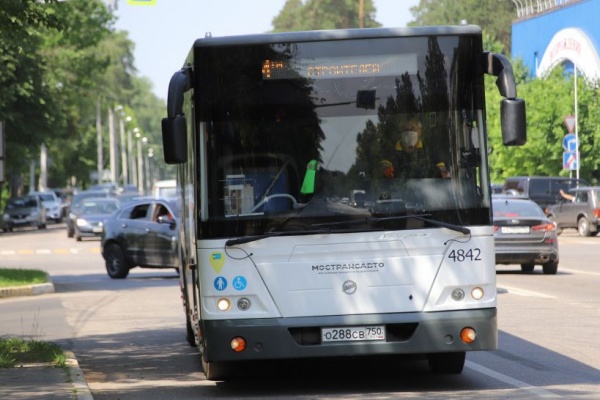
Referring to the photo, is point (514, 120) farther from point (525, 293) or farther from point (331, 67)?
point (525, 293)

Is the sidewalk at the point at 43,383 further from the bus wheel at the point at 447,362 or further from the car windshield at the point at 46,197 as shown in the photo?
the car windshield at the point at 46,197

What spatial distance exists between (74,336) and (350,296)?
711cm

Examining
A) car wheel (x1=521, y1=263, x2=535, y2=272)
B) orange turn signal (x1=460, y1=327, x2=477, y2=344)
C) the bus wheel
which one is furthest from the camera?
car wheel (x1=521, y1=263, x2=535, y2=272)

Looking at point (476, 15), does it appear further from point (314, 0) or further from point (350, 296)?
point (350, 296)

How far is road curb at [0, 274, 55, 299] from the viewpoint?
76.9ft

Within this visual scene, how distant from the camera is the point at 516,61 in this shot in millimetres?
77062

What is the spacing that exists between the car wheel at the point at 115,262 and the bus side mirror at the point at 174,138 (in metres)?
19.1

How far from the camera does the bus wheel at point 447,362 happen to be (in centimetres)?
1145

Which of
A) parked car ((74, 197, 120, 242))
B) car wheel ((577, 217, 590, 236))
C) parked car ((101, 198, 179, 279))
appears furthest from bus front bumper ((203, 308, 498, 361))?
parked car ((74, 197, 120, 242))

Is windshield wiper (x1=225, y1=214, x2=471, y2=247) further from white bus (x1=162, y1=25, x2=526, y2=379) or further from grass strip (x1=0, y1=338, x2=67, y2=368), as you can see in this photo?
grass strip (x1=0, y1=338, x2=67, y2=368)

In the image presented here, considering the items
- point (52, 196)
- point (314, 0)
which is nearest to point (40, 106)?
point (52, 196)

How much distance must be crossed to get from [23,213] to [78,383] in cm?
5818

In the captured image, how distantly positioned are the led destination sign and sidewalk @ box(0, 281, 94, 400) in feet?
9.47

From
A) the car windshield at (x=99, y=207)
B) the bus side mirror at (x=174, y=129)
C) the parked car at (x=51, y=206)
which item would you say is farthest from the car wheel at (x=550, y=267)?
the parked car at (x=51, y=206)
